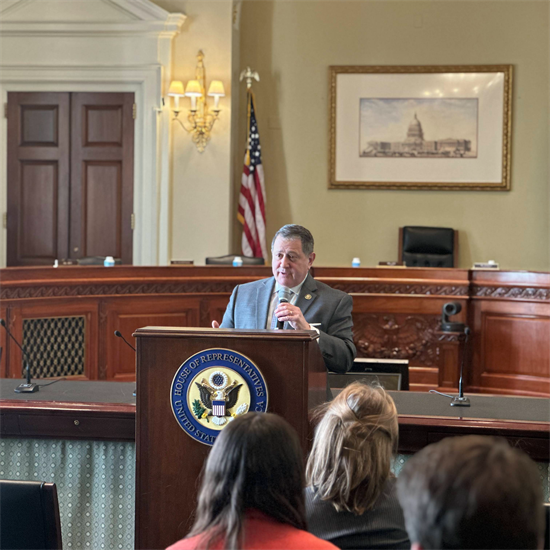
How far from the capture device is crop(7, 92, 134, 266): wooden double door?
775 cm

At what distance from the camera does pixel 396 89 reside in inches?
323

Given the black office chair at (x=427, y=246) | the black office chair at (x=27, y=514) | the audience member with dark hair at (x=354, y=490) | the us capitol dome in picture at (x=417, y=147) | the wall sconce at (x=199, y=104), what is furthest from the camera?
the us capitol dome in picture at (x=417, y=147)

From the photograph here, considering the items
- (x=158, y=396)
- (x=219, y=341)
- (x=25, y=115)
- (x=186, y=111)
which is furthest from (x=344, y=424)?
(x=25, y=115)

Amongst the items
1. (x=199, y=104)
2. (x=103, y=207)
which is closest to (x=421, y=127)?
(x=199, y=104)

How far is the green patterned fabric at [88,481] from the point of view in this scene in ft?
7.75

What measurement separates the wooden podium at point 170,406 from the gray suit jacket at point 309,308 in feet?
3.42

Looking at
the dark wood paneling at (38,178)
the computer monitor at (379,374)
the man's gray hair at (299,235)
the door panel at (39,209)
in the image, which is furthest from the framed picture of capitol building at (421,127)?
the man's gray hair at (299,235)

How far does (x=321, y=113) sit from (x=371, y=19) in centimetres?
118

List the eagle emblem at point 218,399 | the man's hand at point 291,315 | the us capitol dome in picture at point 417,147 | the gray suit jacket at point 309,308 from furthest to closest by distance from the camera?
the us capitol dome in picture at point 417,147 → the gray suit jacket at point 309,308 → the man's hand at point 291,315 → the eagle emblem at point 218,399

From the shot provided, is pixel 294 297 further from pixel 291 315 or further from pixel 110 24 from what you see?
pixel 110 24

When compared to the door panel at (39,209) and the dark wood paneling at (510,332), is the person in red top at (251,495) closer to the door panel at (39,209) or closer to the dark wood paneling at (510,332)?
the dark wood paneling at (510,332)

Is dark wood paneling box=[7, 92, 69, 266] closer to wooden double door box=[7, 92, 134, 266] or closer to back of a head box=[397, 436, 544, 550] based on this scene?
wooden double door box=[7, 92, 134, 266]

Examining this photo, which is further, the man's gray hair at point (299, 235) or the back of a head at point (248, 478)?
the man's gray hair at point (299, 235)

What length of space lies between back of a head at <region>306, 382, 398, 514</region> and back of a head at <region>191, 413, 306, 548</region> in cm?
28
